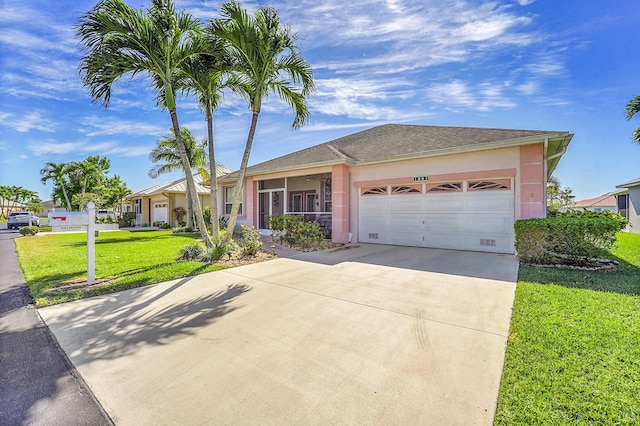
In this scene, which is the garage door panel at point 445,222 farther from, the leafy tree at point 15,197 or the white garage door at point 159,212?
the leafy tree at point 15,197

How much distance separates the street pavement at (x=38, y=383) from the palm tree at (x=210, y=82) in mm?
5366

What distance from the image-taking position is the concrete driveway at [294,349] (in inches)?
91.4

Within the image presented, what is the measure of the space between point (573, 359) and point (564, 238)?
222 inches

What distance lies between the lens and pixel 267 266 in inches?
308

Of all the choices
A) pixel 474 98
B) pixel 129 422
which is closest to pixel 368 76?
pixel 474 98

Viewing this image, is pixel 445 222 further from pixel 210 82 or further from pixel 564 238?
pixel 210 82

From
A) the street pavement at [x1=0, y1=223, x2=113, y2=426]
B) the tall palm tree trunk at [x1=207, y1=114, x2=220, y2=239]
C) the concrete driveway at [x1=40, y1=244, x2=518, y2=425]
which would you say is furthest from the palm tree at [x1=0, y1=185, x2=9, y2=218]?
the concrete driveway at [x1=40, y1=244, x2=518, y2=425]

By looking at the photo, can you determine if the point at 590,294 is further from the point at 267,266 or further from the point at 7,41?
the point at 7,41

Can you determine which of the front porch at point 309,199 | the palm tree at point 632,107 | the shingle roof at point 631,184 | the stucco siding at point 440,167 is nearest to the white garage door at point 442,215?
the stucco siding at point 440,167

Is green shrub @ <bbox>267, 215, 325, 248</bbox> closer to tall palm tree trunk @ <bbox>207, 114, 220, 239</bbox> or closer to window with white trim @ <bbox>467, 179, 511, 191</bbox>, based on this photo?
tall palm tree trunk @ <bbox>207, 114, 220, 239</bbox>

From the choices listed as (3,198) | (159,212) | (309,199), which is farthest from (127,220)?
(3,198)

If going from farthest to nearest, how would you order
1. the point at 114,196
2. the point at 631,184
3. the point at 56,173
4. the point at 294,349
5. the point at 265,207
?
the point at 56,173
the point at 114,196
the point at 631,184
the point at 265,207
the point at 294,349

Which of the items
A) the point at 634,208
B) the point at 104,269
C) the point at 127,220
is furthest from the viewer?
the point at 127,220

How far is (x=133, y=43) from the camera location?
734 cm
